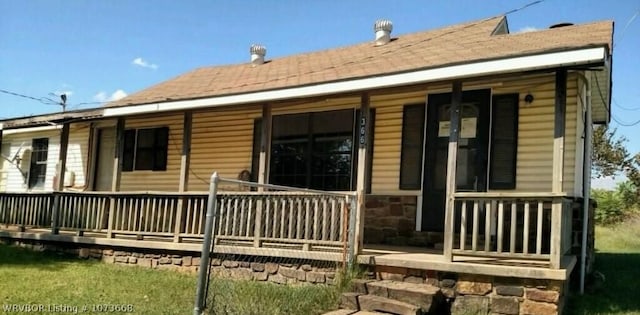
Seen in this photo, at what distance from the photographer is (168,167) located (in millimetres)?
10820

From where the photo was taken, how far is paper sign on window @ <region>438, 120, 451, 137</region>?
770cm

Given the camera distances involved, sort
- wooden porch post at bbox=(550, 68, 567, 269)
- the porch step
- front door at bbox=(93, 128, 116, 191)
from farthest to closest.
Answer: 1. front door at bbox=(93, 128, 116, 191)
2. wooden porch post at bbox=(550, 68, 567, 269)
3. the porch step

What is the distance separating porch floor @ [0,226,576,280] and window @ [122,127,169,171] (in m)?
2.21

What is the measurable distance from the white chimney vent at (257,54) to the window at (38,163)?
234 inches

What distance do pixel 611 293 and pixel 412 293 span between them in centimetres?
345

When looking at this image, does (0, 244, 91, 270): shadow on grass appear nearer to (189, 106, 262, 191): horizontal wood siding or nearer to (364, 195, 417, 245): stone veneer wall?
(189, 106, 262, 191): horizontal wood siding

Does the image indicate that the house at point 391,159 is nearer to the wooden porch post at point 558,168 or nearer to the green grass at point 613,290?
the wooden porch post at point 558,168

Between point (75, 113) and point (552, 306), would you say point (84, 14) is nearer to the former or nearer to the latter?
point (75, 113)

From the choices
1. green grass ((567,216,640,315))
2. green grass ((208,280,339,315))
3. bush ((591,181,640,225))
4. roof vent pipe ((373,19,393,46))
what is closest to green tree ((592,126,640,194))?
bush ((591,181,640,225))

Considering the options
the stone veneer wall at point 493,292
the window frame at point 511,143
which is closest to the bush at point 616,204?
the window frame at point 511,143

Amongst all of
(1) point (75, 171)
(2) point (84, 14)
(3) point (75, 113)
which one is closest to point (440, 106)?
(3) point (75, 113)

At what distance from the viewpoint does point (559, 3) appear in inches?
341

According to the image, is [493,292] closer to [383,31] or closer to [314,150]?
[314,150]

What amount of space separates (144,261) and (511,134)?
6106mm
